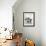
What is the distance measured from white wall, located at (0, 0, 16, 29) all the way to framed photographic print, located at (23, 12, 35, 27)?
3.84 feet

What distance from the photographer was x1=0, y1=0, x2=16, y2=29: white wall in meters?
4.30

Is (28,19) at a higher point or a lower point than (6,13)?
lower

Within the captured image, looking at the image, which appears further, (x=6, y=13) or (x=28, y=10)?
(x=28, y=10)

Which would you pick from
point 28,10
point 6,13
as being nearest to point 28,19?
point 28,10

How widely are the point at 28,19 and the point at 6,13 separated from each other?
134 centimetres

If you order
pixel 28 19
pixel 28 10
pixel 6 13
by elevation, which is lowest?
pixel 28 19

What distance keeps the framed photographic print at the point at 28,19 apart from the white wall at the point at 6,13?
117 cm

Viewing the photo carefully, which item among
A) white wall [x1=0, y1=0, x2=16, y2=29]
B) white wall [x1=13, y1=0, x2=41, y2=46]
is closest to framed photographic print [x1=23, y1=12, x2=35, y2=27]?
white wall [x1=13, y1=0, x2=41, y2=46]

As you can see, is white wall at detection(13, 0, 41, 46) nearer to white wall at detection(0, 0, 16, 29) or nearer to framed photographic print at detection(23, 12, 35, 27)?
framed photographic print at detection(23, 12, 35, 27)

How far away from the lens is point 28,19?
5.38 m

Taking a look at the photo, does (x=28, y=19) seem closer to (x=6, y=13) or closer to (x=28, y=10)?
(x=28, y=10)

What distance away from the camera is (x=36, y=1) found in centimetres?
542

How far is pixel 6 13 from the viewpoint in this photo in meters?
4.35

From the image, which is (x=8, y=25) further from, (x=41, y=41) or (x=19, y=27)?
(x=41, y=41)
